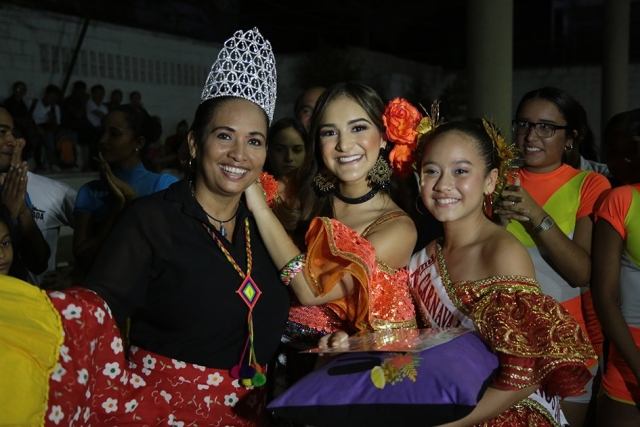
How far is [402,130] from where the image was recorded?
2629 mm

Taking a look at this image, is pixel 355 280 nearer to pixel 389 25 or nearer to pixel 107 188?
pixel 107 188

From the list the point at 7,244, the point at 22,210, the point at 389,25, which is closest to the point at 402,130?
the point at 7,244

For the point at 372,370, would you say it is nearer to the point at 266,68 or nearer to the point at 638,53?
the point at 266,68

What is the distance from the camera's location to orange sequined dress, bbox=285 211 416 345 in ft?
7.73

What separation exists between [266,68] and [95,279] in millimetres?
1032

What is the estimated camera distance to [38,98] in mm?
10031

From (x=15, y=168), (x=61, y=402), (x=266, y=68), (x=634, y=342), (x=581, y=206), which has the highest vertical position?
(x=266, y=68)

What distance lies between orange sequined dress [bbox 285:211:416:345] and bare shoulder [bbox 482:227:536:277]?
402 mm

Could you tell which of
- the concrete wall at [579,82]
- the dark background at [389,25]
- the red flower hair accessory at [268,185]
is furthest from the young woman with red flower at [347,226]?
the concrete wall at [579,82]

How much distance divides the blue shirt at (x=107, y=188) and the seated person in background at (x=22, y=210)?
39 cm

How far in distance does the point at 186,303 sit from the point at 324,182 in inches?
38.2

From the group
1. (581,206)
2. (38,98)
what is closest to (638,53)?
(38,98)

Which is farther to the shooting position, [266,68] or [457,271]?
[266,68]

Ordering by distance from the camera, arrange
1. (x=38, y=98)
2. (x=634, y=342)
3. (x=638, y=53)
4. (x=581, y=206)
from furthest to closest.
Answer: (x=638, y=53), (x=38, y=98), (x=581, y=206), (x=634, y=342)
